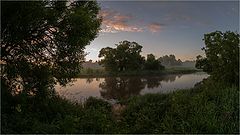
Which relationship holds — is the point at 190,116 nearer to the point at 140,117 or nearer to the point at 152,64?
the point at 140,117

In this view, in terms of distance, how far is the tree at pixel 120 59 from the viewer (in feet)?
254

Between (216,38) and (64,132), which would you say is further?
(216,38)

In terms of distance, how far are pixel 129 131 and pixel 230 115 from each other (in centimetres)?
462

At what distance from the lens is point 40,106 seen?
13656 millimetres

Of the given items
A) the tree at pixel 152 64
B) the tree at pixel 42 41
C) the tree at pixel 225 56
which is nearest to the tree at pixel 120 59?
the tree at pixel 152 64

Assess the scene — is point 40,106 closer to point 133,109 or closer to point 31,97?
point 31,97

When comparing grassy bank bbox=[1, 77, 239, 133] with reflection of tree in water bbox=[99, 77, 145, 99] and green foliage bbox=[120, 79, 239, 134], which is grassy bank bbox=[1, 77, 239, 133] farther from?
reflection of tree in water bbox=[99, 77, 145, 99]

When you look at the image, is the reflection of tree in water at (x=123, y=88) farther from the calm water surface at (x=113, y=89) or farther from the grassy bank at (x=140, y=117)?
the grassy bank at (x=140, y=117)

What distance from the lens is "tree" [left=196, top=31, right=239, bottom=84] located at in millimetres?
22375

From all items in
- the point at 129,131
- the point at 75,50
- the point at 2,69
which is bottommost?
the point at 129,131

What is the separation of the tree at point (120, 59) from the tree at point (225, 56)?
173 ft

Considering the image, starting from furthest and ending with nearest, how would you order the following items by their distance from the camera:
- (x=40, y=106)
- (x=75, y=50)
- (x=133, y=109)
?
1. (x=133, y=109)
2. (x=75, y=50)
3. (x=40, y=106)

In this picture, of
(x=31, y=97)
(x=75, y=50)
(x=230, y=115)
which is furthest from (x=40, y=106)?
(x=230, y=115)

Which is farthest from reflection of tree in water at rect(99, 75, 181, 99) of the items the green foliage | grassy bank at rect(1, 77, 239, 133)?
grassy bank at rect(1, 77, 239, 133)
